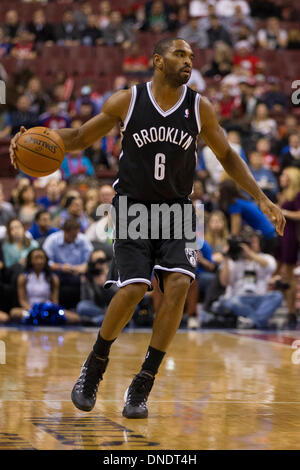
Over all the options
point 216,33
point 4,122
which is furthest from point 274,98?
point 4,122

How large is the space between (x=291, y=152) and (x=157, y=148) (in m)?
8.69

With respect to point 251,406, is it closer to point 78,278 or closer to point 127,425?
point 127,425

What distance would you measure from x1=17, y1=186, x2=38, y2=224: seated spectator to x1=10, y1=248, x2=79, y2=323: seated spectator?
4.85 ft

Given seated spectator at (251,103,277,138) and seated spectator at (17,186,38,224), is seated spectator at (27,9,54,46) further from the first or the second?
seated spectator at (17,186,38,224)

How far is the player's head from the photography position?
4500 mm

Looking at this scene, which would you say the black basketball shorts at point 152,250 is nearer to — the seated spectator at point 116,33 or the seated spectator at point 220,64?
the seated spectator at point 220,64

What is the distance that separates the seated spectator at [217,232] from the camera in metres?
10.8

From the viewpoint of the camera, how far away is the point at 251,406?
4801mm

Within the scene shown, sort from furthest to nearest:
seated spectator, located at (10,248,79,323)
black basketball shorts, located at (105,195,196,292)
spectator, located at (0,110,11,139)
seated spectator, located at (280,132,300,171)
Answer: spectator, located at (0,110,11,139) < seated spectator, located at (280,132,300,171) < seated spectator, located at (10,248,79,323) < black basketball shorts, located at (105,195,196,292)

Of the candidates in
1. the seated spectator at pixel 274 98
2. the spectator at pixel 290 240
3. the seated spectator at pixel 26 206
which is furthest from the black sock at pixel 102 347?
the seated spectator at pixel 274 98

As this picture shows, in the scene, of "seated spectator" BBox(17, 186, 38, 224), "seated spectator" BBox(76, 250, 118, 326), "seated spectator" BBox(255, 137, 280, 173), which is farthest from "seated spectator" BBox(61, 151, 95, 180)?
"seated spectator" BBox(76, 250, 118, 326)

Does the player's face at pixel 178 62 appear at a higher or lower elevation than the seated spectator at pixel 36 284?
higher

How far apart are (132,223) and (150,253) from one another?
185 millimetres
